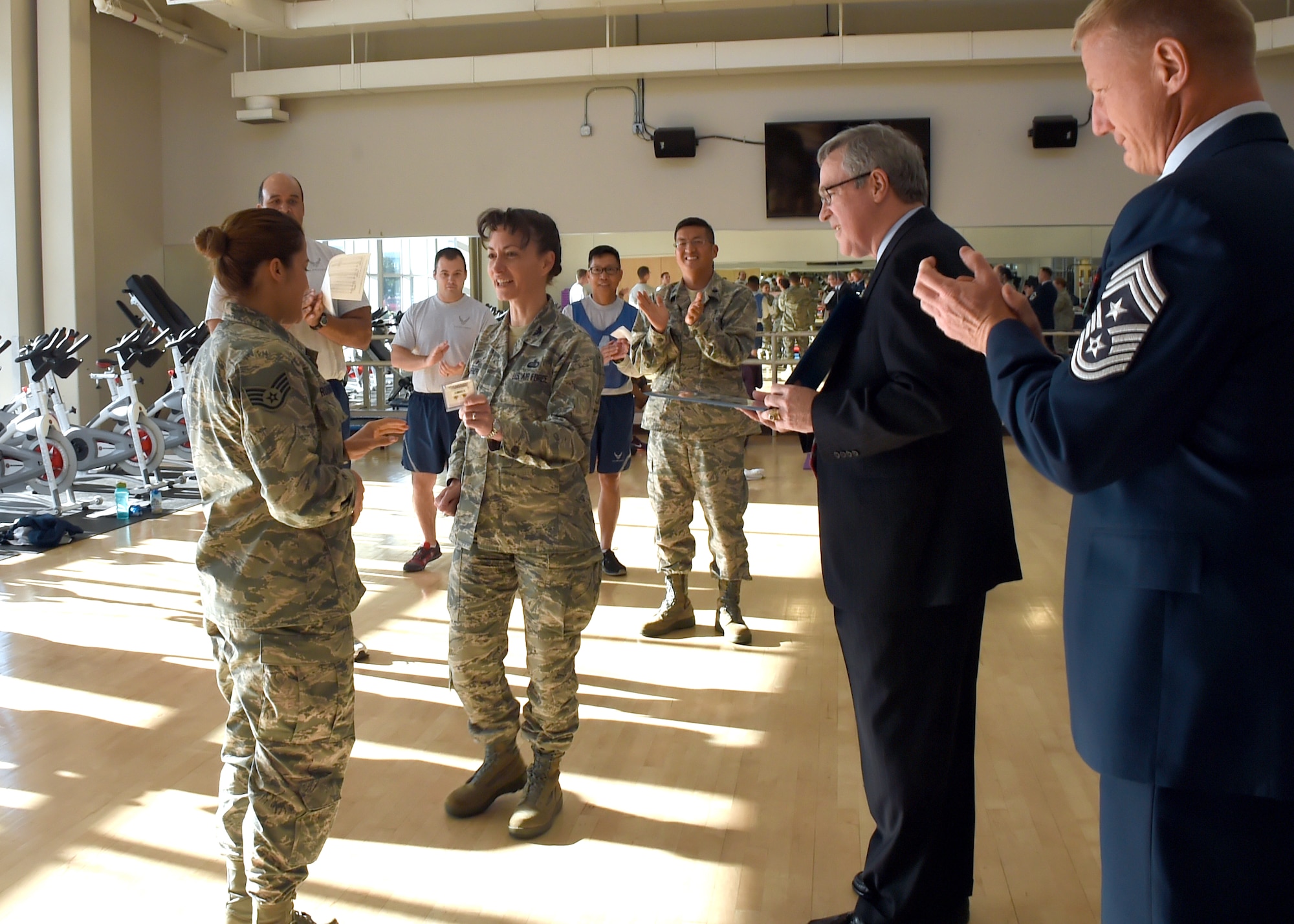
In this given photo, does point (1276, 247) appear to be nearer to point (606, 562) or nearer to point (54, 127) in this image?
point (606, 562)

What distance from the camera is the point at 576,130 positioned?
11.3 metres

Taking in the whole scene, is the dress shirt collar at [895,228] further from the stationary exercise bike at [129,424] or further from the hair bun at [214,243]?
the stationary exercise bike at [129,424]

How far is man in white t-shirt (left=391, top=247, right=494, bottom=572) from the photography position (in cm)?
522

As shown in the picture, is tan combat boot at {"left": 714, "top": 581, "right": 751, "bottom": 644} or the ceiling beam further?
the ceiling beam

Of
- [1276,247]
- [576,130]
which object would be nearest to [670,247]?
[576,130]

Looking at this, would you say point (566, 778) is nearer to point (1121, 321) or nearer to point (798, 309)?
point (1121, 321)

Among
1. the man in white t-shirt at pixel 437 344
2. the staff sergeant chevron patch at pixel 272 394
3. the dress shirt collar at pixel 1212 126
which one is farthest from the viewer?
the man in white t-shirt at pixel 437 344

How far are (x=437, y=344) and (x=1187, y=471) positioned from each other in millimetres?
4407

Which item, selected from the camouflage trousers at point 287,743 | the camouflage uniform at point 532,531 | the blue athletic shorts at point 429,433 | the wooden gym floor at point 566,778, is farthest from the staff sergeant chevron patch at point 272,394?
the blue athletic shorts at point 429,433

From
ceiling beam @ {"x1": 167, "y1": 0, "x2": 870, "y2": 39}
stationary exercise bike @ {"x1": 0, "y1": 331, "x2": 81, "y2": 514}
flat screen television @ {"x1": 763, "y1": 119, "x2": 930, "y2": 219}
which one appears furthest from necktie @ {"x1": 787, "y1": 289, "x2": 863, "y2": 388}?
flat screen television @ {"x1": 763, "y1": 119, "x2": 930, "y2": 219}

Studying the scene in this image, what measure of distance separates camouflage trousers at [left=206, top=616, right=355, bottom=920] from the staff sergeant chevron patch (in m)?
0.45

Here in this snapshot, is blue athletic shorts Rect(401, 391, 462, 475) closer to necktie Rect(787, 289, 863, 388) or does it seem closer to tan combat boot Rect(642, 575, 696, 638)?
tan combat boot Rect(642, 575, 696, 638)

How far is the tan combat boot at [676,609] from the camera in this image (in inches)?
183

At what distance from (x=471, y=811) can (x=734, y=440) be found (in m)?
2.10
